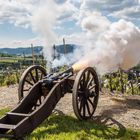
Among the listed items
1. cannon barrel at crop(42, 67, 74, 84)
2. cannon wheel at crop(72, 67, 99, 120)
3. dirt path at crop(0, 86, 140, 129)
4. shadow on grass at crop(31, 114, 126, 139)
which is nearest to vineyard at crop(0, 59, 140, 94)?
dirt path at crop(0, 86, 140, 129)

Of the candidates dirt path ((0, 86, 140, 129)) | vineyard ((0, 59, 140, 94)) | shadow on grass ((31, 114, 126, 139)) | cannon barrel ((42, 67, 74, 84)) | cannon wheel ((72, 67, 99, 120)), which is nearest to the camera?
shadow on grass ((31, 114, 126, 139))

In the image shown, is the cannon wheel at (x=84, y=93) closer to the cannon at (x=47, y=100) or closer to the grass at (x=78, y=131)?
the cannon at (x=47, y=100)

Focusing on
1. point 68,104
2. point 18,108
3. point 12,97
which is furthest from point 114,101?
point 18,108

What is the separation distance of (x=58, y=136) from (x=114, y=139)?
1643 mm

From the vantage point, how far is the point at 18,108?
11461mm

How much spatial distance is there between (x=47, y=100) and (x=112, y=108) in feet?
13.5

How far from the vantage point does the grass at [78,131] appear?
1119 cm

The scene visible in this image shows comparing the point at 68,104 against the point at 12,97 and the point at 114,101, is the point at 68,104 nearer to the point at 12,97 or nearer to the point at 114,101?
the point at 114,101

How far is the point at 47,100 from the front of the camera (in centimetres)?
1167

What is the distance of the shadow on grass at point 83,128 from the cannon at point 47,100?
34 cm

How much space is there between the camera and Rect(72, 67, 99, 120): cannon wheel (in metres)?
12.3

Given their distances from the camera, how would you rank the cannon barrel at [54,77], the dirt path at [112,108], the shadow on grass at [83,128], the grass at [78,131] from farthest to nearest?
the dirt path at [112,108] < the cannon barrel at [54,77] < the shadow on grass at [83,128] < the grass at [78,131]

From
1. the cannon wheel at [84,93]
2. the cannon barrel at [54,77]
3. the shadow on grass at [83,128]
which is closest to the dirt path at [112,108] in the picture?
the shadow on grass at [83,128]

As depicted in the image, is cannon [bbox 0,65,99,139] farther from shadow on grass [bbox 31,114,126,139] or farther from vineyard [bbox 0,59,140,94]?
vineyard [bbox 0,59,140,94]
